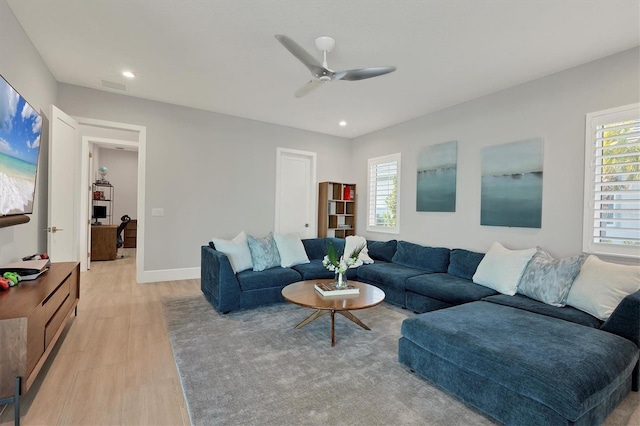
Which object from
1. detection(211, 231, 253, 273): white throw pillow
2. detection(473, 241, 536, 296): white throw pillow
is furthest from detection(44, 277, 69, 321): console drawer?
detection(473, 241, 536, 296): white throw pillow

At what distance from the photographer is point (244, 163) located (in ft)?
17.9

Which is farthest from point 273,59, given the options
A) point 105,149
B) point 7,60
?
point 105,149

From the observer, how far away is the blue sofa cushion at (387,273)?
3900 mm

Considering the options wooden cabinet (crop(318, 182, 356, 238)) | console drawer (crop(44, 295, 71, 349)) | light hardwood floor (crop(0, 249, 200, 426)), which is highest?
wooden cabinet (crop(318, 182, 356, 238))

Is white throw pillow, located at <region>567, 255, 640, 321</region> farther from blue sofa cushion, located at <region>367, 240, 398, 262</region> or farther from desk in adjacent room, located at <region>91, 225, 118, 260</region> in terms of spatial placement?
desk in adjacent room, located at <region>91, 225, 118, 260</region>

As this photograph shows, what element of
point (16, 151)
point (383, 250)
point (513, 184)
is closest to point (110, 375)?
point (16, 151)

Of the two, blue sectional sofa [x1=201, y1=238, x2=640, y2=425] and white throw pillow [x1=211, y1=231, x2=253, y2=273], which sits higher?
white throw pillow [x1=211, y1=231, x2=253, y2=273]

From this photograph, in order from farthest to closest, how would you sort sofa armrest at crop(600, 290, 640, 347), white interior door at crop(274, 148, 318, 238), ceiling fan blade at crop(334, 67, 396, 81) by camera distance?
1. white interior door at crop(274, 148, 318, 238)
2. ceiling fan blade at crop(334, 67, 396, 81)
3. sofa armrest at crop(600, 290, 640, 347)

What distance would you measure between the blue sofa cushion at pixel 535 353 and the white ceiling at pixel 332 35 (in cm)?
236

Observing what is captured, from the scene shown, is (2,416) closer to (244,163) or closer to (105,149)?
(244,163)

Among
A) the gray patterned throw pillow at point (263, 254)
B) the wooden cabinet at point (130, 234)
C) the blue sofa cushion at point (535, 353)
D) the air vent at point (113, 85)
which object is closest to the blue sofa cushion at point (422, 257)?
the blue sofa cushion at point (535, 353)

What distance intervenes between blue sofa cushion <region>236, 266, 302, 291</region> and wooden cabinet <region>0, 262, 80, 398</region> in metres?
1.66

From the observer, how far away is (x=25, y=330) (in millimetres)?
1647

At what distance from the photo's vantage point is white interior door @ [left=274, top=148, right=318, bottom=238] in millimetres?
5875
